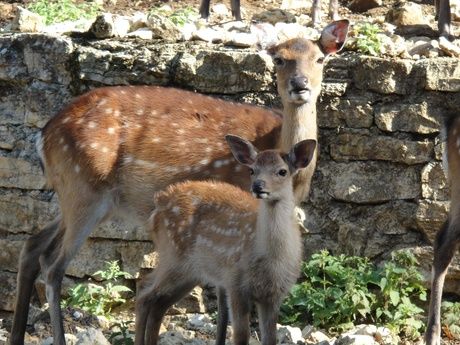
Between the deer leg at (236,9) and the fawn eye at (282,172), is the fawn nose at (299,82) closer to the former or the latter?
the fawn eye at (282,172)

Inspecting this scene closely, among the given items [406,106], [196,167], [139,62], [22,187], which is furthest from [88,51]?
[406,106]

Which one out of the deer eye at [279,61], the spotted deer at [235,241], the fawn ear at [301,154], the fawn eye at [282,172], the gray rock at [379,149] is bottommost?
the spotted deer at [235,241]

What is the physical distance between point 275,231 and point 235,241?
1.14 ft

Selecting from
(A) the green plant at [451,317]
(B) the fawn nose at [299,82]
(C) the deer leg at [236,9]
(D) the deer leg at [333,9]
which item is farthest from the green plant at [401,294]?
(C) the deer leg at [236,9]

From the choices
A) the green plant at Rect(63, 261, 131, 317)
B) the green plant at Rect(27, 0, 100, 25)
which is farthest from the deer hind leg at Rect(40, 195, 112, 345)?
the green plant at Rect(27, 0, 100, 25)

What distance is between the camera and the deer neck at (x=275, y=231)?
738 centimetres

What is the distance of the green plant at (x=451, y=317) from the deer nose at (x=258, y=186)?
2.68m

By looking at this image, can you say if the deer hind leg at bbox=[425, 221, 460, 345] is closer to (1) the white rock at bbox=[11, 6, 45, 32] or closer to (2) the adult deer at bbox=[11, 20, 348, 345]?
(2) the adult deer at bbox=[11, 20, 348, 345]

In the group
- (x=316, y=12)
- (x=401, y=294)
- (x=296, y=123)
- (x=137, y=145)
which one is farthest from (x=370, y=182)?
(x=316, y=12)

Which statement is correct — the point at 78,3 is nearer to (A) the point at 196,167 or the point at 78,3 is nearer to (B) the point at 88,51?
(B) the point at 88,51

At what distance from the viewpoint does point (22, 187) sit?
10.2 m

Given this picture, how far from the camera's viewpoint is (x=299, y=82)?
26.8 ft

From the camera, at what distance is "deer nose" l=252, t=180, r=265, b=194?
283 inches

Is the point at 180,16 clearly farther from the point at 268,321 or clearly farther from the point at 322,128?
the point at 268,321
